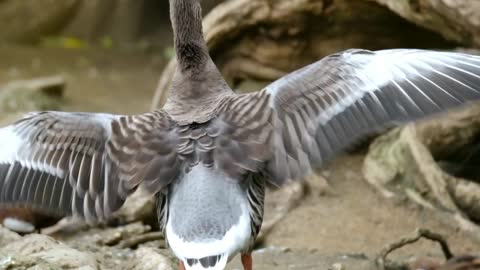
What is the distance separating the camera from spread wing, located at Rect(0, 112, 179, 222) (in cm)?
453

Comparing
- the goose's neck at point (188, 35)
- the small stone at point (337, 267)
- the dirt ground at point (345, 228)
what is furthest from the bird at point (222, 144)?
the dirt ground at point (345, 228)

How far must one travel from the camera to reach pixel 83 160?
4.64 meters

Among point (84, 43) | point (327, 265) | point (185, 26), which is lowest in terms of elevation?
point (327, 265)

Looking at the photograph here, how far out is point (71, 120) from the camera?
461 centimetres

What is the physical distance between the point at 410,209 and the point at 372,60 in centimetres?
226

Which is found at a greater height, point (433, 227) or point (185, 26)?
point (185, 26)

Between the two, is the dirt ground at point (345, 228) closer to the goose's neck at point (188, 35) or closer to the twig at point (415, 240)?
the twig at point (415, 240)

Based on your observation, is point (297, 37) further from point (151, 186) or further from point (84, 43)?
point (84, 43)

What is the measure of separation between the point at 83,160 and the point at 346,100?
1413 millimetres

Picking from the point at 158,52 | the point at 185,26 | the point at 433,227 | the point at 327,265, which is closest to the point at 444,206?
the point at 433,227

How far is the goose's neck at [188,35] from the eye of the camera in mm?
5277

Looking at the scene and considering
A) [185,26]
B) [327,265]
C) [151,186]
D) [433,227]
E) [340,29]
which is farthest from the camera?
[340,29]

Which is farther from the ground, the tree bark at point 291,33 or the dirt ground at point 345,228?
the tree bark at point 291,33

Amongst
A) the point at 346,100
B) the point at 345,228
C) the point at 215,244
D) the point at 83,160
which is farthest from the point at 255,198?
the point at 345,228
